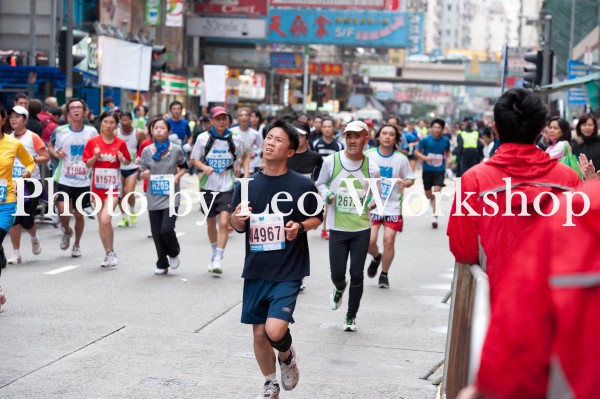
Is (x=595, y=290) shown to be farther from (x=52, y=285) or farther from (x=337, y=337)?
(x=52, y=285)

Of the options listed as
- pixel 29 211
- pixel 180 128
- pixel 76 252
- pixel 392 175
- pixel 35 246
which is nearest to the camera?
pixel 392 175

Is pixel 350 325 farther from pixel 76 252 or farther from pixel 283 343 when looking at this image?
pixel 76 252

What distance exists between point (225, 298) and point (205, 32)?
43.1m

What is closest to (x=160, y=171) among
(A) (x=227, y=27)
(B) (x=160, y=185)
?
(B) (x=160, y=185)

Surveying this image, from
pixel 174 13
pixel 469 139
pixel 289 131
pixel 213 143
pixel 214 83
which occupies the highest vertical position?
pixel 174 13

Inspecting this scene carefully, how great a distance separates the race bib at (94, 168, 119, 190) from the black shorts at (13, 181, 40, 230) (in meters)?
0.71

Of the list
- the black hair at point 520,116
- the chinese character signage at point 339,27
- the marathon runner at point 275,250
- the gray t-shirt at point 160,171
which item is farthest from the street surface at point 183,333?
the chinese character signage at point 339,27

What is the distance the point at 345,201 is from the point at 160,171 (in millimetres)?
3760

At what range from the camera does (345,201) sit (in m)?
9.38

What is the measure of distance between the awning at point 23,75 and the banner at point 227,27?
92.5 feet

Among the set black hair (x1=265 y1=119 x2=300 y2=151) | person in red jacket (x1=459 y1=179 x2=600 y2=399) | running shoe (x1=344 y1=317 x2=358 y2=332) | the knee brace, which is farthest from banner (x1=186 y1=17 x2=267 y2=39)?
person in red jacket (x1=459 y1=179 x2=600 y2=399)

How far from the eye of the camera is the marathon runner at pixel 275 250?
20.8ft

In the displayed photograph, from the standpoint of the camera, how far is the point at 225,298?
1062 centimetres

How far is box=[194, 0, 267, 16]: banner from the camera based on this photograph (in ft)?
168
